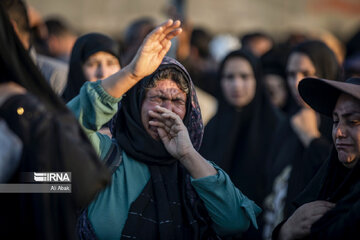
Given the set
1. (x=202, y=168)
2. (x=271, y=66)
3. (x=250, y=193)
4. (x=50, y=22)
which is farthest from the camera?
(x=50, y=22)

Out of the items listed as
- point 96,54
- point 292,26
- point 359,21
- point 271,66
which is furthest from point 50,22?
point 359,21

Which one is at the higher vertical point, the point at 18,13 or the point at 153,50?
the point at 18,13

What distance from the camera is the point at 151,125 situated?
10.3 feet

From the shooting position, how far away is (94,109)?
2934 mm

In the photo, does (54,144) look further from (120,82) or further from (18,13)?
(18,13)

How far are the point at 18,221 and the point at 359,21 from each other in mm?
13393

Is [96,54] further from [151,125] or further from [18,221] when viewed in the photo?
[18,221]

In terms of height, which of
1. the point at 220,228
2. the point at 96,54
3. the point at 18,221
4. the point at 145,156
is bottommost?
the point at 220,228

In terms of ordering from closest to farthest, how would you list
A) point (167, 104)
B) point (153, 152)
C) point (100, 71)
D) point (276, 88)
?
point (153, 152), point (167, 104), point (100, 71), point (276, 88)

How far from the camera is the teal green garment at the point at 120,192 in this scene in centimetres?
289

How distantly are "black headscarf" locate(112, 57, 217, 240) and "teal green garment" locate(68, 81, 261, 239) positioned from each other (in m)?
0.05

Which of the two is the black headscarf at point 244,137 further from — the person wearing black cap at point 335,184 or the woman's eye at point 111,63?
the person wearing black cap at point 335,184

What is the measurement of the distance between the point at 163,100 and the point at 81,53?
1.52m

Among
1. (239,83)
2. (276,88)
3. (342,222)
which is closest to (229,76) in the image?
(239,83)
